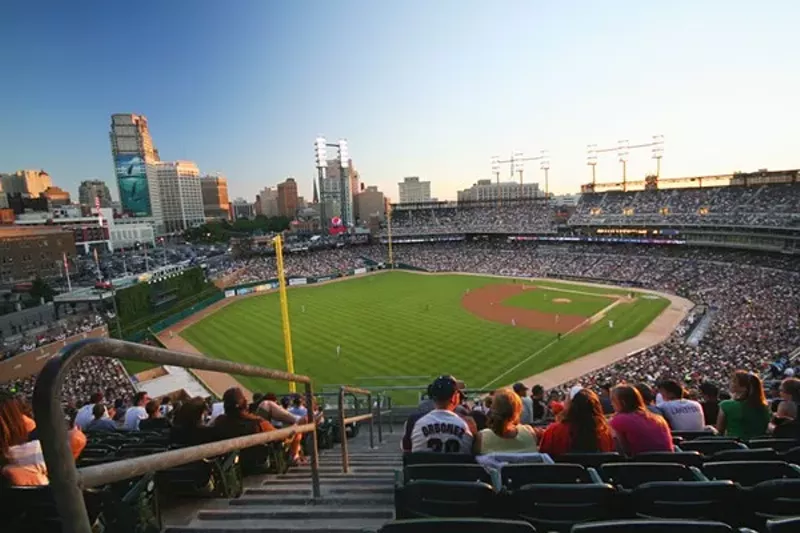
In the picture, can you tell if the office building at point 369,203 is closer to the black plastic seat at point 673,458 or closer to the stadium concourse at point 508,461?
the stadium concourse at point 508,461

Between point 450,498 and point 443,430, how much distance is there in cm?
133

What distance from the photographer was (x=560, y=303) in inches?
1724

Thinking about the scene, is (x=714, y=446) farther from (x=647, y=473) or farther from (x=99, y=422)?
(x=99, y=422)

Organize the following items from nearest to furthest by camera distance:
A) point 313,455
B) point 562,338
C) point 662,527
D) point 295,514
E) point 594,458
Result: 1. point 662,527
2. point 295,514
3. point 594,458
4. point 313,455
5. point 562,338

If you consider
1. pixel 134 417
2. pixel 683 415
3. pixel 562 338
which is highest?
pixel 683 415

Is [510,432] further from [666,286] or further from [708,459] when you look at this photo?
[666,286]

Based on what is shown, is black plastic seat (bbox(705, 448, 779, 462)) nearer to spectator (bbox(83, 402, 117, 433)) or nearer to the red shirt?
the red shirt

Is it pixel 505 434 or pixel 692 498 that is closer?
pixel 692 498

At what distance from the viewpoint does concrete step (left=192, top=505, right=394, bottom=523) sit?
3.96m

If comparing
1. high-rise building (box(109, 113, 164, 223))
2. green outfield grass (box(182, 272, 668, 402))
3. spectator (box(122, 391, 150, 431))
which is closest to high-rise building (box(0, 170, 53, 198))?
high-rise building (box(109, 113, 164, 223))

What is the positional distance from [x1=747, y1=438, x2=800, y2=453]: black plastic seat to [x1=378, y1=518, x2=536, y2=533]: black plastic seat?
4.39 m

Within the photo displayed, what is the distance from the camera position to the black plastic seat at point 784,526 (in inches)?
81.7

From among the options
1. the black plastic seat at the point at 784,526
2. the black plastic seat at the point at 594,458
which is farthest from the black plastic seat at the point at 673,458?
the black plastic seat at the point at 784,526

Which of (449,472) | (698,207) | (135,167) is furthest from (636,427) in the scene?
(135,167)
